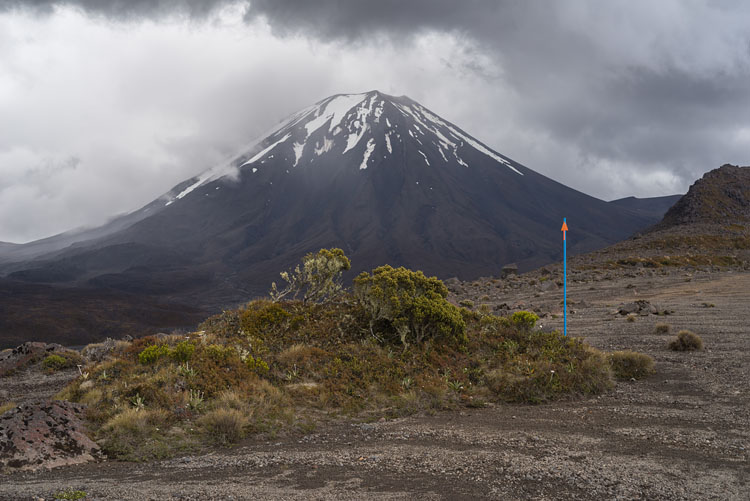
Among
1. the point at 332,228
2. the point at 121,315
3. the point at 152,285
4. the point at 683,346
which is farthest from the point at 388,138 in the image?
the point at 683,346

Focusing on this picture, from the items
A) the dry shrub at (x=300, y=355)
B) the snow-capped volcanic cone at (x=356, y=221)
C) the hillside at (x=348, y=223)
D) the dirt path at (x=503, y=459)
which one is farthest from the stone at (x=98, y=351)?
the snow-capped volcanic cone at (x=356, y=221)

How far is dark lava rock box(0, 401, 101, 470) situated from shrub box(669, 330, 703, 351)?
14017mm

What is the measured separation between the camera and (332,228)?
143250 millimetres

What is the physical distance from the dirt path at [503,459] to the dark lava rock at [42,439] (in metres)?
0.36

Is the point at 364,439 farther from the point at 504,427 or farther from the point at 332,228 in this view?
the point at 332,228

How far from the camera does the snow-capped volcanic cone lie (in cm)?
12006

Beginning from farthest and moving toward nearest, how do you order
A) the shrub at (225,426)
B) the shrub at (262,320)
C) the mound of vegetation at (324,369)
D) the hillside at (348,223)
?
the hillside at (348,223) < the shrub at (262,320) < the mound of vegetation at (324,369) < the shrub at (225,426)

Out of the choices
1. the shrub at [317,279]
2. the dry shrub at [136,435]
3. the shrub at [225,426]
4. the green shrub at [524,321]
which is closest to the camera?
the dry shrub at [136,435]

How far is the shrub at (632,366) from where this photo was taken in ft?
34.1

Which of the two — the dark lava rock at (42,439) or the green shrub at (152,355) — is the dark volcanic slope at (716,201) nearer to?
the green shrub at (152,355)

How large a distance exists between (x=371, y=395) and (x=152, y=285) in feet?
396

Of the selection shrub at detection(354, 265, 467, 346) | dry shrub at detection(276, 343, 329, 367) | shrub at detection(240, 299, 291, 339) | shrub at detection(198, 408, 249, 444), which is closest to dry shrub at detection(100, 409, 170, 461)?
shrub at detection(198, 408, 249, 444)

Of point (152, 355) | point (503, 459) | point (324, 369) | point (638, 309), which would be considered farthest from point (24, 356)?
point (638, 309)

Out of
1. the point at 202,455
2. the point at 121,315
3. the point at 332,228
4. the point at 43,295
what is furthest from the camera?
the point at 332,228
